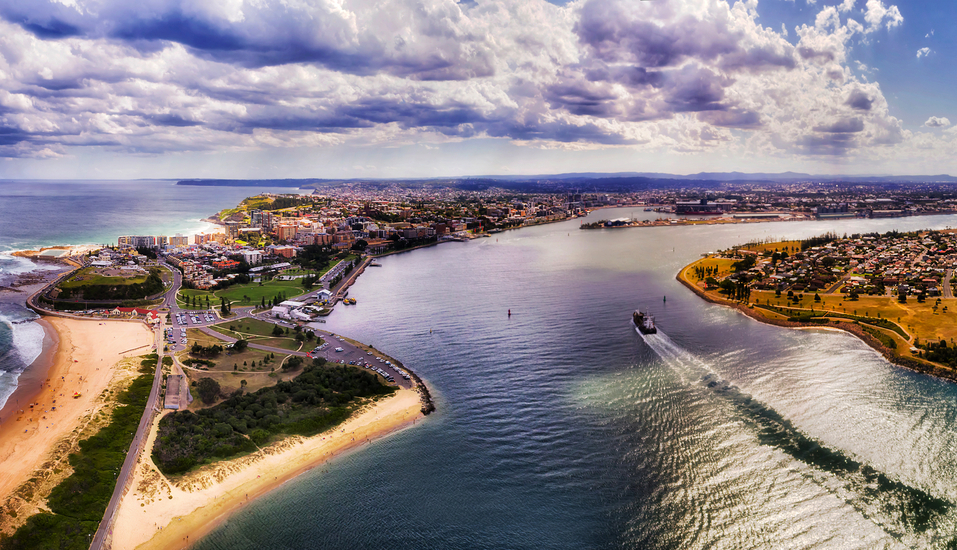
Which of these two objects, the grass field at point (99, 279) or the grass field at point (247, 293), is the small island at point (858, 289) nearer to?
the grass field at point (247, 293)

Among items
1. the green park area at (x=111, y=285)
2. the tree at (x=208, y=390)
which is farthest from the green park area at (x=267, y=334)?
the green park area at (x=111, y=285)

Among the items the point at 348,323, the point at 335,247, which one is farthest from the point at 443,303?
the point at 335,247

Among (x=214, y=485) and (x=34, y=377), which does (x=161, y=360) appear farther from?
(x=214, y=485)

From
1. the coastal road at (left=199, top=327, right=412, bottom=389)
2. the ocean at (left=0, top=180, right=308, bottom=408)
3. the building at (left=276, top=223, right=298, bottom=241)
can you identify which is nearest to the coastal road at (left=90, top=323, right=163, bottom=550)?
the coastal road at (left=199, top=327, right=412, bottom=389)

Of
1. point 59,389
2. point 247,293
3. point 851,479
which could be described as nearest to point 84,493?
point 59,389

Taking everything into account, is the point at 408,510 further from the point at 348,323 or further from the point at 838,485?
the point at 348,323

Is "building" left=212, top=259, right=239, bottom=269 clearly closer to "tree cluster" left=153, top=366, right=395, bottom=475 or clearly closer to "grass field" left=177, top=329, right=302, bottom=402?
"grass field" left=177, top=329, right=302, bottom=402

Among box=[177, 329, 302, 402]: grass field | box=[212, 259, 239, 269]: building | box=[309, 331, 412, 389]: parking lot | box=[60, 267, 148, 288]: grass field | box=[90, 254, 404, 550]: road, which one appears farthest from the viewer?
box=[212, 259, 239, 269]: building
